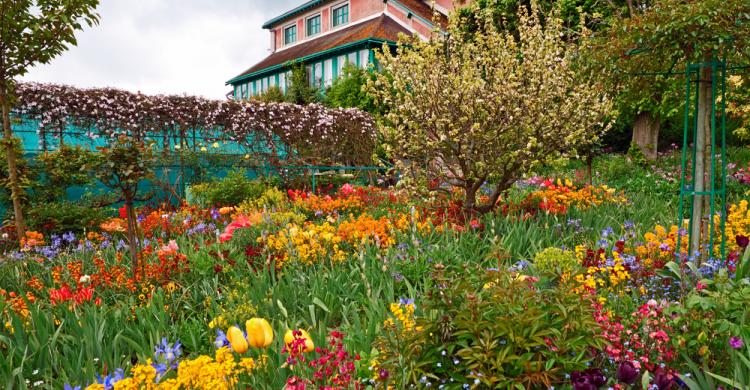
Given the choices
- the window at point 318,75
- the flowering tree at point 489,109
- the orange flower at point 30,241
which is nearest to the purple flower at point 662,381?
the flowering tree at point 489,109

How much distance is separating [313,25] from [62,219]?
23085 millimetres

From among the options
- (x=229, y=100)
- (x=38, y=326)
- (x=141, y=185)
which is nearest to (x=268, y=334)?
(x=38, y=326)

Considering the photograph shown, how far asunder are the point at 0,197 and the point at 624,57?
866 centimetres

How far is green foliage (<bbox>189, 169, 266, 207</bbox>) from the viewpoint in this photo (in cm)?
879

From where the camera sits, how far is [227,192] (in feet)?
29.0

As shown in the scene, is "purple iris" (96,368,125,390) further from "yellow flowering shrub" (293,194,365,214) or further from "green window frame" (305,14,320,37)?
"green window frame" (305,14,320,37)

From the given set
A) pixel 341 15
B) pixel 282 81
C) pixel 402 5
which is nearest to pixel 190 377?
pixel 402 5

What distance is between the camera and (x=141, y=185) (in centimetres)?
1087

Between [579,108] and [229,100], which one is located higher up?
[229,100]

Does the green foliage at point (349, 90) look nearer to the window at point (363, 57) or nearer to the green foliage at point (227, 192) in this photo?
the window at point (363, 57)

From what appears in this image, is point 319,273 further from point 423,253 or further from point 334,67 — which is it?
point 334,67

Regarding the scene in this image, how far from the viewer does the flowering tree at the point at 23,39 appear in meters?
5.24

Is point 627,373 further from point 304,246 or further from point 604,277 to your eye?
point 304,246

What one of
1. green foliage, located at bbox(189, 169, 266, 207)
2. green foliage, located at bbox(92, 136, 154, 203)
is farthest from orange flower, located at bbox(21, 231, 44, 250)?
green foliage, located at bbox(189, 169, 266, 207)
